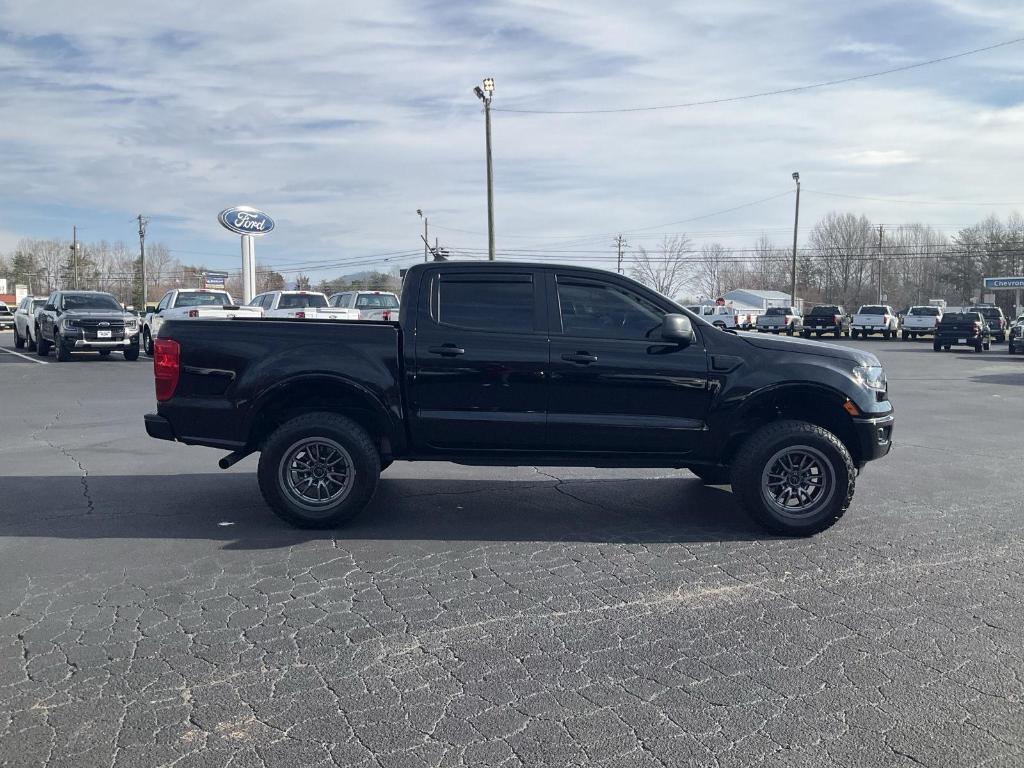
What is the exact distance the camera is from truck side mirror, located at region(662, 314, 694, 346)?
6.23 meters

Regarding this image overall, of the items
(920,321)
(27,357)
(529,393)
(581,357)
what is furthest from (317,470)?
(920,321)

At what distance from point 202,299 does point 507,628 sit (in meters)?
22.6

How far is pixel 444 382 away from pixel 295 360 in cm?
109

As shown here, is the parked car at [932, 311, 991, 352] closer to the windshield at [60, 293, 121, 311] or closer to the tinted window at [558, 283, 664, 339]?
the windshield at [60, 293, 121, 311]

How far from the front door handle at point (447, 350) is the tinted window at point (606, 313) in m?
0.79

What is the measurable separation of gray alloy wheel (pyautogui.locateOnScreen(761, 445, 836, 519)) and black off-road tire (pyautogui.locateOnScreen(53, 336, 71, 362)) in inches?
861

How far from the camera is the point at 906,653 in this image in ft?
13.9

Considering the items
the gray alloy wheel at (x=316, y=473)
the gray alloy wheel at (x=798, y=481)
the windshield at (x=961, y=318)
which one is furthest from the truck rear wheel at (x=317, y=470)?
the windshield at (x=961, y=318)

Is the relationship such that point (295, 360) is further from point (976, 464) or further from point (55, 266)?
point (55, 266)

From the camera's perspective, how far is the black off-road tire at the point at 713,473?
703 centimetres

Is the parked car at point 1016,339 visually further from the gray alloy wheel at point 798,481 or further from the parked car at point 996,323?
the gray alloy wheel at point 798,481

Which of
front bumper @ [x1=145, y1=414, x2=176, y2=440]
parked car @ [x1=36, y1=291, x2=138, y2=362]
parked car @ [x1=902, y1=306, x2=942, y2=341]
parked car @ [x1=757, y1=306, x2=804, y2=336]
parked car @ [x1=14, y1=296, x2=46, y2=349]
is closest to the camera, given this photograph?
front bumper @ [x1=145, y1=414, x2=176, y2=440]

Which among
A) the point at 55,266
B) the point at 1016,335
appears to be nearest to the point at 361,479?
the point at 1016,335

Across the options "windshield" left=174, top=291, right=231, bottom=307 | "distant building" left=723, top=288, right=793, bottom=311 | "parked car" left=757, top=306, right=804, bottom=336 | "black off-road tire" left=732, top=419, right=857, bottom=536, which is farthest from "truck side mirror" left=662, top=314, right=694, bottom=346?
"distant building" left=723, top=288, right=793, bottom=311
